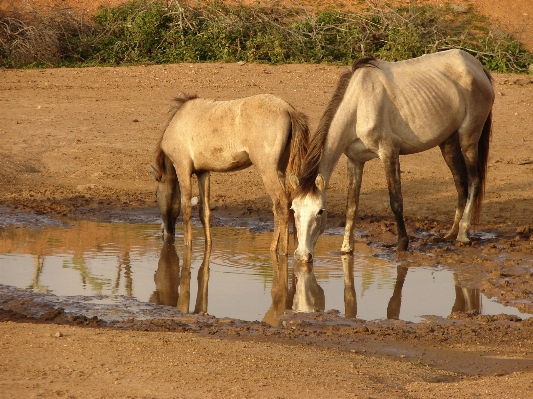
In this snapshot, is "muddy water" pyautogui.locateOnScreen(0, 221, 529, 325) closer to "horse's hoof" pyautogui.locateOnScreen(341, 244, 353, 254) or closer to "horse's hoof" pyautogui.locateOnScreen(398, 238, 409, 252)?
"horse's hoof" pyautogui.locateOnScreen(341, 244, 353, 254)

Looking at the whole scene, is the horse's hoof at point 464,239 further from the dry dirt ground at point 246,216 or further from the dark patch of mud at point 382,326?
the dark patch of mud at point 382,326

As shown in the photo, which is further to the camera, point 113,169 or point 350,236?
point 113,169

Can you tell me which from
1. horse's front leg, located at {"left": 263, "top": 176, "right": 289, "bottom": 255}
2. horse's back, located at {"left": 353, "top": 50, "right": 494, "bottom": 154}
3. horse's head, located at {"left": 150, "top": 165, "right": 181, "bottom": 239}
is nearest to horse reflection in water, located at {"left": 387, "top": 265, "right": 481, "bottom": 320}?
horse's front leg, located at {"left": 263, "top": 176, "right": 289, "bottom": 255}

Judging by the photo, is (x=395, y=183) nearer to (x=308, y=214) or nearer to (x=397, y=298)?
(x=308, y=214)

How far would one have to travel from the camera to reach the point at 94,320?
6.69 m

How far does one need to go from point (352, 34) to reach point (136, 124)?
556cm

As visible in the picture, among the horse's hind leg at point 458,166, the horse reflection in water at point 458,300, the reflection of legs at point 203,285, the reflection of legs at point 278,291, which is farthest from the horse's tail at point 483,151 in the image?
the reflection of legs at point 203,285

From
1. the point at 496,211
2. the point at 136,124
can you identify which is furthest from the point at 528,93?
the point at 136,124

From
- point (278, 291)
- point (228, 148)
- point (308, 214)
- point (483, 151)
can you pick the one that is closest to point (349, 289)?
point (278, 291)

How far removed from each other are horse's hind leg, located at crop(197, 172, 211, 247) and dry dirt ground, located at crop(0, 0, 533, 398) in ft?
4.90

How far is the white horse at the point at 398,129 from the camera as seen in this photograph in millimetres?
8844

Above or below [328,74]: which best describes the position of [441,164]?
below

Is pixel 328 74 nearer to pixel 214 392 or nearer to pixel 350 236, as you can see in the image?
pixel 350 236

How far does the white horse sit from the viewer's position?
8.84 m
